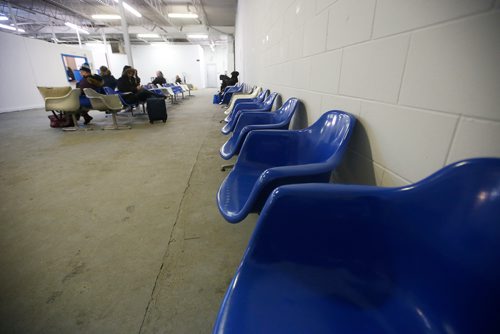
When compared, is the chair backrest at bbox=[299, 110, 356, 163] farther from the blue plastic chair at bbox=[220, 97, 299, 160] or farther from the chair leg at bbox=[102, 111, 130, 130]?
the chair leg at bbox=[102, 111, 130, 130]

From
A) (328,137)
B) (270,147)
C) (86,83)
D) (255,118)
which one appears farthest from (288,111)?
(86,83)

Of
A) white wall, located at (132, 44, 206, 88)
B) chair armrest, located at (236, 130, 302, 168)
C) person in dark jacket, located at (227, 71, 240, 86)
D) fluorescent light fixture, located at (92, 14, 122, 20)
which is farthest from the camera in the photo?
white wall, located at (132, 44, 206, 88)

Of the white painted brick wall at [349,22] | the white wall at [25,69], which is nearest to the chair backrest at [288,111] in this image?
the white painted brick wall at [349,22]

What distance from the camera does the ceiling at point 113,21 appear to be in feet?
29.0

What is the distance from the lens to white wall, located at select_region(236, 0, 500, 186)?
1.62ft

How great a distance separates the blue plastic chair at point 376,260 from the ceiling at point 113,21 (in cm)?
1003

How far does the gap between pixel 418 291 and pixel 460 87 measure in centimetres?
50

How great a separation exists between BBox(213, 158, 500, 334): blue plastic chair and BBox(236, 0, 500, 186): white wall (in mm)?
145

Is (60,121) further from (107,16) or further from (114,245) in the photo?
(107,16)

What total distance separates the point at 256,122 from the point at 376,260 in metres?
1.71

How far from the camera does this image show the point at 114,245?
143 cm

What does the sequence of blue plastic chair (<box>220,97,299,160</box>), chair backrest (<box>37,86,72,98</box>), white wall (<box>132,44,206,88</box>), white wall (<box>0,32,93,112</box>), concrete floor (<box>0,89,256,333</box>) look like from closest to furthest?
concrete floor (<box>0,89,256,333</box>) → blue plastic chair (<box>220,97,299,160</box>) → chair backrest (<box>37,86,72,98</box>) → white wall (<box>0,32,93,112</box>) → white wall (<box>132,44,206,88</box>)

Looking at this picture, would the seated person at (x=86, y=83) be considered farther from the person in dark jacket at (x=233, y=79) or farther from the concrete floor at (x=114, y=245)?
the person in dark jacket at (x=233, y=79)

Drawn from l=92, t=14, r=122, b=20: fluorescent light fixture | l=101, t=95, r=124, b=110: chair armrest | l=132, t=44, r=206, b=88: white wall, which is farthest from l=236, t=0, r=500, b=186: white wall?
l=132, t=44, r=206, b=88: white wall
